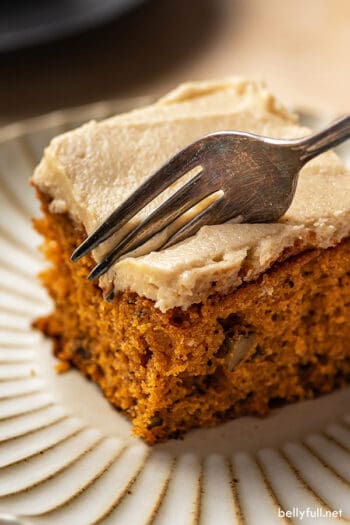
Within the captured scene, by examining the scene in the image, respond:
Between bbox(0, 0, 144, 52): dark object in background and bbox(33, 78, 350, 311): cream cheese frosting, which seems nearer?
bbox(33, 78, 350, 311): cream cheese frosting

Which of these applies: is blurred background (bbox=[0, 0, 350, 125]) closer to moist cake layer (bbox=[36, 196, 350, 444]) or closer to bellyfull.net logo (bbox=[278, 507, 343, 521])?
moist cake layer (bbox=[36, 196, 350, 444])

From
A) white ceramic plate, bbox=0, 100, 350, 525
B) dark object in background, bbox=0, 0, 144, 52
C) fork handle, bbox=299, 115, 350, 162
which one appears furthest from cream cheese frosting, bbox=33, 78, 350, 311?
dark object in background, bbox=0, 0, 144, 52

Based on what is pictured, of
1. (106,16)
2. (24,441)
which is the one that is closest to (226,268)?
(24,441)

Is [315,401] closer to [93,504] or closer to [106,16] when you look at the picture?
[93,504]

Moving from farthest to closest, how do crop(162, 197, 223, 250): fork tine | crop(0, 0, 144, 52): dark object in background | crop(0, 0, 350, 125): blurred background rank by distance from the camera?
crop(0, 0, 350, 125): blurred background < crop(0, 0, 144, 52): dark object in background < crop(162, 197, 223, 250): fork tine

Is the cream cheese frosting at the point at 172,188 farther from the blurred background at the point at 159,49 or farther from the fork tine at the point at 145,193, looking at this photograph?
the blurred background at the point at 159,49

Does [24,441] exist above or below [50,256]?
below

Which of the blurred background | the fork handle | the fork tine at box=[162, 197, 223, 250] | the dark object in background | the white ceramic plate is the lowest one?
the white ceramic plate

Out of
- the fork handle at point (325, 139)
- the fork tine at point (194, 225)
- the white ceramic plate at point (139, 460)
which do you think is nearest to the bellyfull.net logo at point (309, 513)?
the white ceramic plate at point (139, 460)
